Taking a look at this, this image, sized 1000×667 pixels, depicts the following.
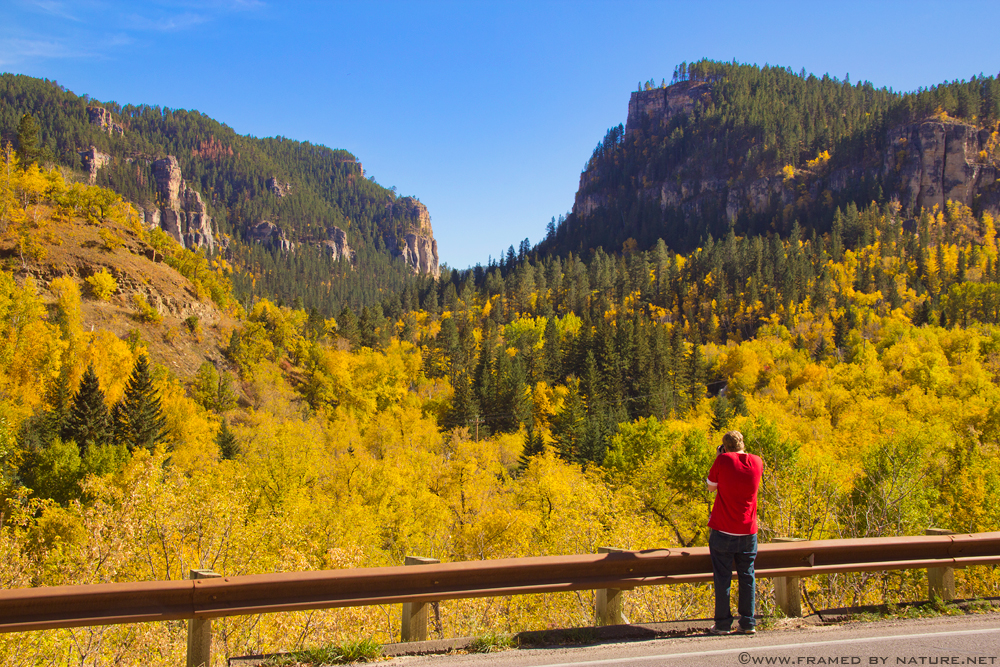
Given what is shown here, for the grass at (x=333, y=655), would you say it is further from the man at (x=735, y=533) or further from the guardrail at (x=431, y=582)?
the man at (x=735, y=533)

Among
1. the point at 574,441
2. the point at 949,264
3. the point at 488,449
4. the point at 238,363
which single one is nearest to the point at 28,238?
the point at 238,363

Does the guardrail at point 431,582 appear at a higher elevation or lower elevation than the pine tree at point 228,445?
higher

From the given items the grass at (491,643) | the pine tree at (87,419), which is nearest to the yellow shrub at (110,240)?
the pine tree at (87,419)

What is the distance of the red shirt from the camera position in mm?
5930

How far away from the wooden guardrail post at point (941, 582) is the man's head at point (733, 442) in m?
2.71

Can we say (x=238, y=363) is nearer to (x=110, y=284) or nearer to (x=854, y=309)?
(x=110, y=284)

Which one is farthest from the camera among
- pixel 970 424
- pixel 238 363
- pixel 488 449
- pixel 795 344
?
pixel 795 344

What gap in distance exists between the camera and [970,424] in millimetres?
43781

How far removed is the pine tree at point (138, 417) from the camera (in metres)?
38.5

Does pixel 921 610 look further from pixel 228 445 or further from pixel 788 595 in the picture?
pixel 228 445

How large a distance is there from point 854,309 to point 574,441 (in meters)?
74.8

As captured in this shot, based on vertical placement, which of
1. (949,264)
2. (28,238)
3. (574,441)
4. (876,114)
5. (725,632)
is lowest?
(574,441)

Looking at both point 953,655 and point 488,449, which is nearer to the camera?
point 953,655

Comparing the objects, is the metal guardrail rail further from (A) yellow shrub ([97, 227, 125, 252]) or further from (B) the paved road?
(A) yellow shrub ([97, 227, 125, 252])
